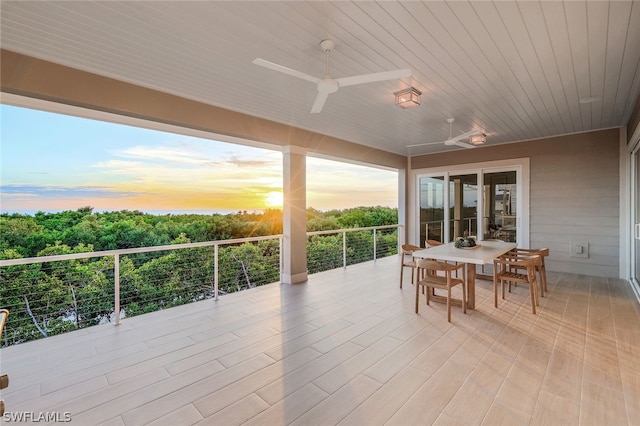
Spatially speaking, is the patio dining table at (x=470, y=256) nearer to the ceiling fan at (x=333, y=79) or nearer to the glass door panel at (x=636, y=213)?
the glass door panel at (x=636, y=213)

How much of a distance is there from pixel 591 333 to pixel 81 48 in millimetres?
5481

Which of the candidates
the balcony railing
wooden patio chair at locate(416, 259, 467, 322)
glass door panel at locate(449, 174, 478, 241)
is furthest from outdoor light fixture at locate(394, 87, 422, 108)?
glass door panel at locate(449, 174, 478, 241)

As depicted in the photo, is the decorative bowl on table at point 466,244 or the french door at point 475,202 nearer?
the decorative bowl on table at point 466,244

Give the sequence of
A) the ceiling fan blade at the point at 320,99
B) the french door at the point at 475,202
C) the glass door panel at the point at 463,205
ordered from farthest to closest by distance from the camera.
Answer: the glass door panel at the point at 463,205 → the french door at the point at 475,202 → the ceiling fan blade at the point at 320,99

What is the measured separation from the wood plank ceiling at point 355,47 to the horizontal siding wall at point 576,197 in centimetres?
156

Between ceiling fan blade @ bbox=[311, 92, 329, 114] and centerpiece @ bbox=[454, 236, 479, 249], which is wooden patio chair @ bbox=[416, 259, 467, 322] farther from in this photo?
ceiling fan blade @ bbox=[311, 92, 329, 114]

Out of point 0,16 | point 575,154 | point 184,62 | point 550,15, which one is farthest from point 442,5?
point 575,154

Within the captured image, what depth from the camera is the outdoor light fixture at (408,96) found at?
3.16 meters

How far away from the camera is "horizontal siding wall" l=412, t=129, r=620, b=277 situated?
16.8ft

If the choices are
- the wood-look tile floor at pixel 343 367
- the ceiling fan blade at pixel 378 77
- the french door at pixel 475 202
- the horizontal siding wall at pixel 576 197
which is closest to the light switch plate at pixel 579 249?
the horizontal siding wall at pixel 576 197

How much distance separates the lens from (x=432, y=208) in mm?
7461

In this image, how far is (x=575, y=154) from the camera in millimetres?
5445

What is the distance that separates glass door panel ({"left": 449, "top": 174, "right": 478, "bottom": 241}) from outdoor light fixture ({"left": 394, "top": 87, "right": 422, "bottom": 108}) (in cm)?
435

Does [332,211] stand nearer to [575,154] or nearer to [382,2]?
[575,154]
